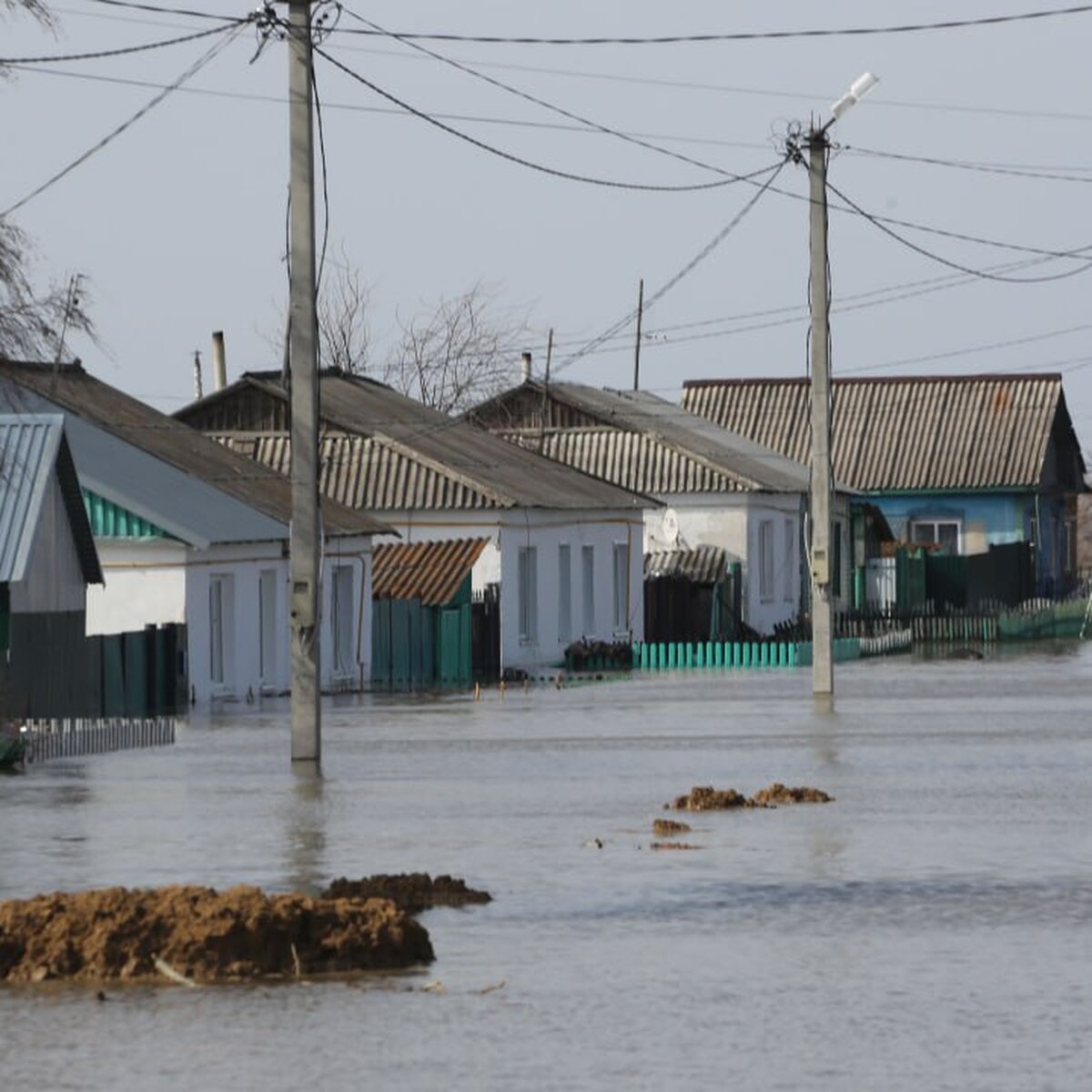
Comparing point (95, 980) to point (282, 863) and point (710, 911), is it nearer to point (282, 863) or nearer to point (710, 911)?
point (710, 911)

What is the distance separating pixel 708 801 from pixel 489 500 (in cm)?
2812

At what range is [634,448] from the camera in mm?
63781

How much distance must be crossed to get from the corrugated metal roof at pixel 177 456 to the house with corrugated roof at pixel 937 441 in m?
34.7

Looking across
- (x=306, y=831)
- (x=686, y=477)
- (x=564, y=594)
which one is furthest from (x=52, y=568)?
(x=686, y=477)

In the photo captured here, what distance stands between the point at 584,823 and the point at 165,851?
10.1 ft

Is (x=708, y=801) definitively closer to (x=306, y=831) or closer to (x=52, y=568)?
(x=306, y=831)

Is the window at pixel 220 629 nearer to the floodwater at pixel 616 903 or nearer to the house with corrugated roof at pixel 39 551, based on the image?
the house with corrugated roof at pixel 39 551

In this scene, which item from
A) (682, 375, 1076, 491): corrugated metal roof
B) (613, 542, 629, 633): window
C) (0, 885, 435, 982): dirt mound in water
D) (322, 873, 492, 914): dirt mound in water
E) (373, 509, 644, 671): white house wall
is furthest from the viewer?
(682, 375, 1076, 491): corrugated metal roof

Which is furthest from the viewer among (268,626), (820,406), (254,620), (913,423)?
(913,423)

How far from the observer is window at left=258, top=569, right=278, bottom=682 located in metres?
40.4

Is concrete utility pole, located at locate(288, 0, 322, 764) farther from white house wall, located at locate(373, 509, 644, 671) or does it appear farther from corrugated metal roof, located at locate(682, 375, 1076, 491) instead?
corrugated metal roof, located at locate(682, 375, 1076, 491)

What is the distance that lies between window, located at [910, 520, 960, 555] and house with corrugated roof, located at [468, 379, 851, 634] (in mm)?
10542

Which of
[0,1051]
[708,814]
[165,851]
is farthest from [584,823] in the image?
[0,1051]

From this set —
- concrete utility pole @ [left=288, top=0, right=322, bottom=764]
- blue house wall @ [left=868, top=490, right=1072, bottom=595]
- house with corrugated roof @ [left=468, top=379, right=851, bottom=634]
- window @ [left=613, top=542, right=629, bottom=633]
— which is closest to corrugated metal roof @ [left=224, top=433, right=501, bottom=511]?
window @ [left=613, top=542, right=629, bottom=633]
